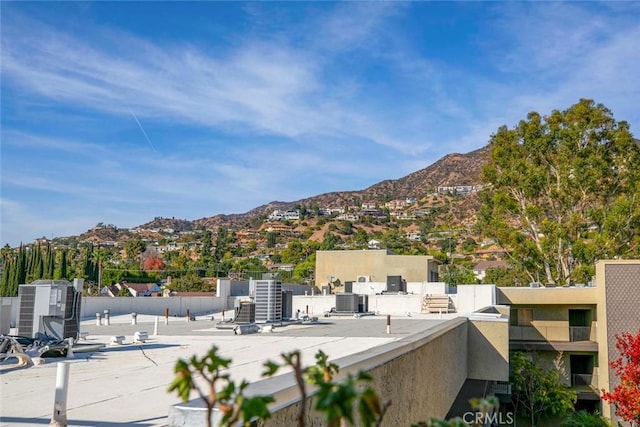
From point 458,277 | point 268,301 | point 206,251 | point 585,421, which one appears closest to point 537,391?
point 585,421

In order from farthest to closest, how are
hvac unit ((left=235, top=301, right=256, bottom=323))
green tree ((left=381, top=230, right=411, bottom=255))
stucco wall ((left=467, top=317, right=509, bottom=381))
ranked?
green tree ((left=381, top=230, right=411, bottom=255)) → hvac unit ((left=235, top=301, right=256, bottom=323)) → stucco wall ((left=467, top=317, right=509, bottom=381))

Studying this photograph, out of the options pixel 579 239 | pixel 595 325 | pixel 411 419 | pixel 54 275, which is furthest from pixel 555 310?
pixel 54 275

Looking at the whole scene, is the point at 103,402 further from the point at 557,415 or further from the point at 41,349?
the point at 557,415

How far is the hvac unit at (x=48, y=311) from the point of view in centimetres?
1334

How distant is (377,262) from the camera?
62.0 m

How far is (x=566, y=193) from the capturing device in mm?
43969

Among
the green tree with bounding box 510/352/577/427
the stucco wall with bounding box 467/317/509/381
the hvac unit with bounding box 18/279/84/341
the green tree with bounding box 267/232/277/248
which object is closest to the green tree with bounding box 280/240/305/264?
the green tree with bounding box 267/232/277/248

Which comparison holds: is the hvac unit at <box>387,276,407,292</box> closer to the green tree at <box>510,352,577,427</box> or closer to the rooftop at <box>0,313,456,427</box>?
the green tree at <box>510,352,577,427</box>

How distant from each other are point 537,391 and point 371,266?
34.7m

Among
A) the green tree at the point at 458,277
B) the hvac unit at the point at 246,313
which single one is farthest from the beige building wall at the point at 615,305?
the green tree at the point at 458,277

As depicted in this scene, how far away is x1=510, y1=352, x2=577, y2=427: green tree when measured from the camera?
27781 millimetres

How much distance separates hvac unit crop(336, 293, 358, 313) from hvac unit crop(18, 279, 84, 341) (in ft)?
82.7

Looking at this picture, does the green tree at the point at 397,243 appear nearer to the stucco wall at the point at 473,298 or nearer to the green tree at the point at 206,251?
the green tree at the point at 206,251

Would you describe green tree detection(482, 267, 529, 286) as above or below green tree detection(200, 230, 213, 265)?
below
